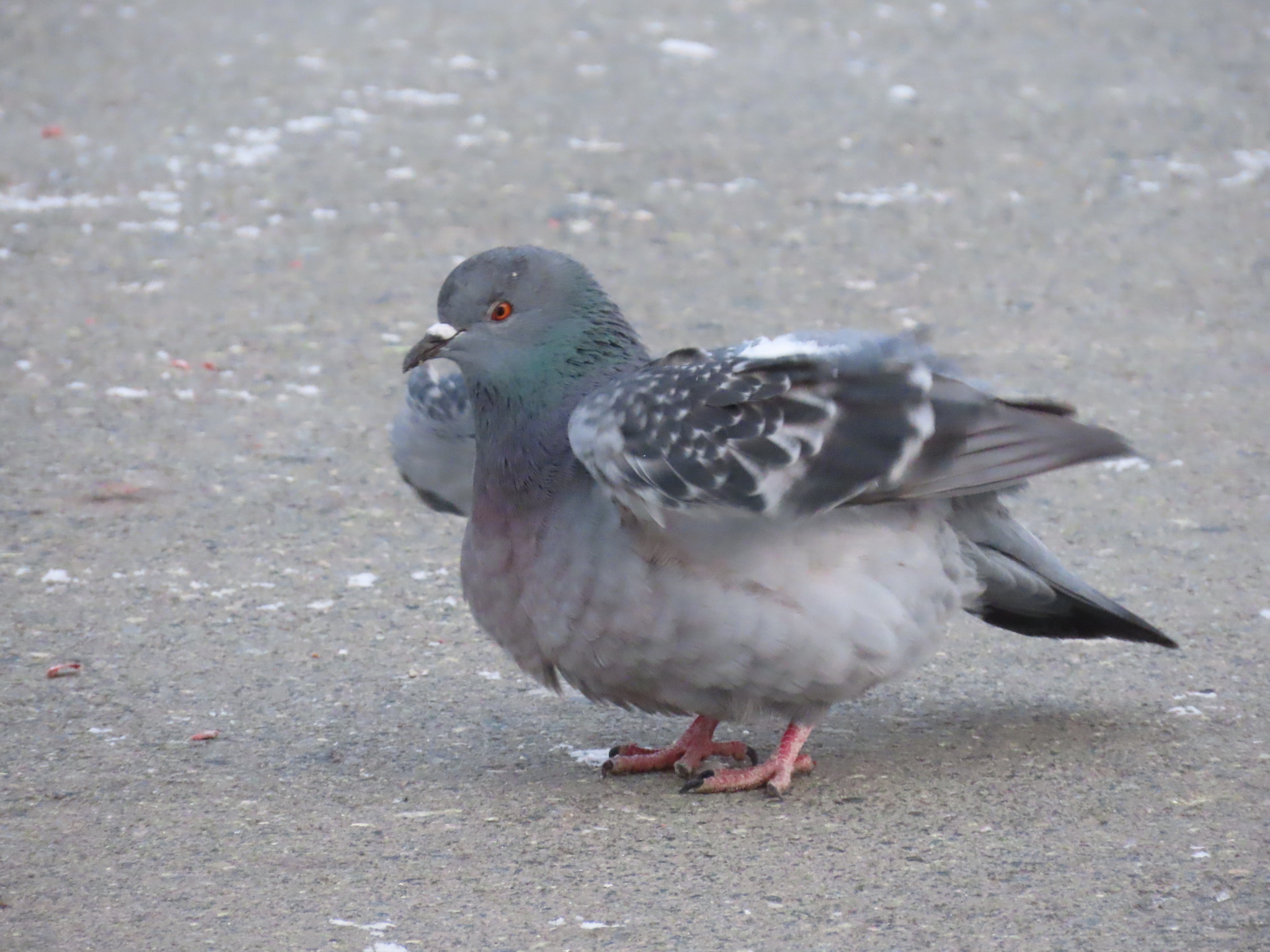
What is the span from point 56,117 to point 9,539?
15.7 feet

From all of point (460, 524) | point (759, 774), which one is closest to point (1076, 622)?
point (759, 774)

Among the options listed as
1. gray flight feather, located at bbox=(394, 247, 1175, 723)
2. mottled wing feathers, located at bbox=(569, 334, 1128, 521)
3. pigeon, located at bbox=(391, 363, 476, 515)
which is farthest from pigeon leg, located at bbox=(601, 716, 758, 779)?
pigeon, located at bbox=(391, 363, 476, 515)

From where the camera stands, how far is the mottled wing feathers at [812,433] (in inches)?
128

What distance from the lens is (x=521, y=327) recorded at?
3.71 metres

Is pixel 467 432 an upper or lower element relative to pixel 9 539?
upper

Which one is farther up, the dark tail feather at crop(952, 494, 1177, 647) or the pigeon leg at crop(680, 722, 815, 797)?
the dark tail feather at crop(952, 494, 1177, 647)

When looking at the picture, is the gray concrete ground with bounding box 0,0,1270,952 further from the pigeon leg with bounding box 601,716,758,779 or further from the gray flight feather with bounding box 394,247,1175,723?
the gray flight feather with bounding box 394,247,1175,723

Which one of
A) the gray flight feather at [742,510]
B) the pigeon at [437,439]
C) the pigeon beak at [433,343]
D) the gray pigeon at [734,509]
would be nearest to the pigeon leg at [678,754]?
the gray pigeon at [734,509]

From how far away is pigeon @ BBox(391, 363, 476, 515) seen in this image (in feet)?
13.4

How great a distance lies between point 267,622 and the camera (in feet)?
14.6

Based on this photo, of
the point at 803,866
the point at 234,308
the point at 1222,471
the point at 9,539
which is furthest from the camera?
the point at 234,308

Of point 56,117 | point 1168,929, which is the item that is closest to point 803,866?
point 1168,929

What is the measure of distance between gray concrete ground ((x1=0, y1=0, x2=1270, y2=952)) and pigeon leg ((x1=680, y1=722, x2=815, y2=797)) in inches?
1.9

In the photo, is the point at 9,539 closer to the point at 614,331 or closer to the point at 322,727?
the point at 322,727
